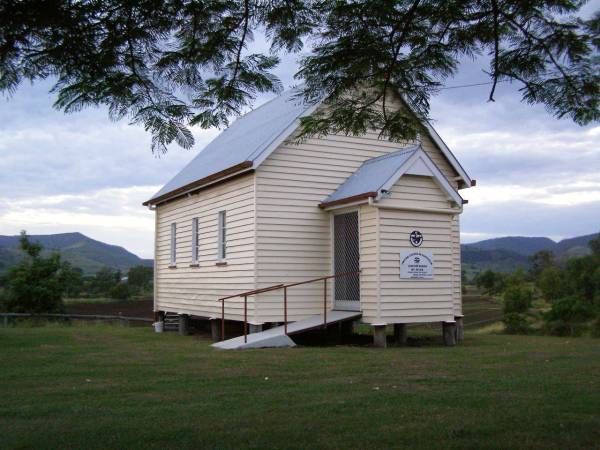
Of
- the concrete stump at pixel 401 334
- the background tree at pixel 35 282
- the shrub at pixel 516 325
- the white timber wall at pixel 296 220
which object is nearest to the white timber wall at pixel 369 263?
the white timber wall at pixel 296 220

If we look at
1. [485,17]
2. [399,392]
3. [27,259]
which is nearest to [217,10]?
[485,17]

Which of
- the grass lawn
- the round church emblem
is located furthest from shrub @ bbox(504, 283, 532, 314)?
the grass lawn

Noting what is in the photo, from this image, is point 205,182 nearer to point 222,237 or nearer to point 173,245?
point 222,237

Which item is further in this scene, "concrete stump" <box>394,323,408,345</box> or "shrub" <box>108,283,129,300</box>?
"shrub" <box>108,283,129,300</box>

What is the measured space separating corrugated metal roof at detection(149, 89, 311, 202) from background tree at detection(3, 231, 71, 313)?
13.7m

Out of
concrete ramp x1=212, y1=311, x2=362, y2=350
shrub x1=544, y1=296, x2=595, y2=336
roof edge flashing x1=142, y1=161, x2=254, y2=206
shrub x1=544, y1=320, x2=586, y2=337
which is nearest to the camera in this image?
concrete ramp x1=212, y1=311, x2=362, y2=350

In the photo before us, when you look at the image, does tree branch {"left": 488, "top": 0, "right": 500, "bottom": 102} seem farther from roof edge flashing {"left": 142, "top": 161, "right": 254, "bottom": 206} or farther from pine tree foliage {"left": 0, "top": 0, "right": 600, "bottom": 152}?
Answer: roof edge flashing {"left": 142, "top": 161, "right": 254, "bottom": 206}

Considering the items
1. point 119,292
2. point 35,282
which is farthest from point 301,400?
point 119,292

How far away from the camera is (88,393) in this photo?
929 cm

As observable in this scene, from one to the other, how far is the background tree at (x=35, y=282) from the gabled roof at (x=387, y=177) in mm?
21763

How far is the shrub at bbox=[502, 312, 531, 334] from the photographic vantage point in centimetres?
4027

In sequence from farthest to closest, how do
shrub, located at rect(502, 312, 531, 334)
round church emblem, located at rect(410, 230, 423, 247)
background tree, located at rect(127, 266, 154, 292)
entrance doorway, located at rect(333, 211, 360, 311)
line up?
background tree, located at rect(127, 266, 154, 292) < shrub, located at rect(502, 312, 531, 334) < entrance doorway, located at rect(333, 211, 360, 311) < round church emblem, located at rect(410, 230, 423, 247)

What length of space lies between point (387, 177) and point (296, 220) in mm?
2732

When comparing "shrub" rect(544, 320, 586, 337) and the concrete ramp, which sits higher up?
the concrete ramp
